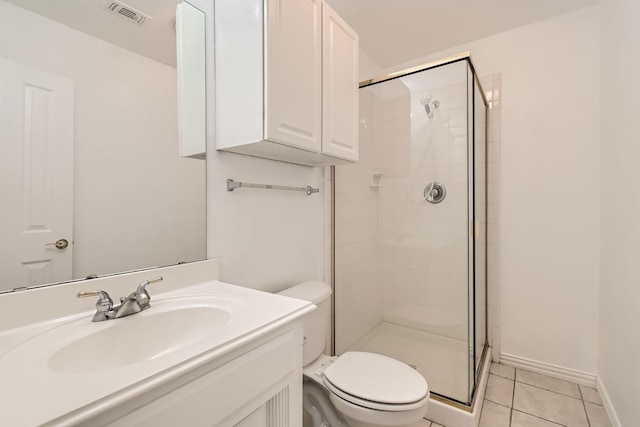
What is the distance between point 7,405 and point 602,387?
8.59 ft

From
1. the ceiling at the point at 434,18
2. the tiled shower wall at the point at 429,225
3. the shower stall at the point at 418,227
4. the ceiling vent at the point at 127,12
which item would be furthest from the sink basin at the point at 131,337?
the ceiling at the point at 434,18

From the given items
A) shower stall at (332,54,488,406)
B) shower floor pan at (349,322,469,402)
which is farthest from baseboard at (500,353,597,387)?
shower floor pan at (349,322,469,402)

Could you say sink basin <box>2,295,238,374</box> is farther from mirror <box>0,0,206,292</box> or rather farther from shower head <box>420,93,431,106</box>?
shower head <box>420,93,431,106</box>

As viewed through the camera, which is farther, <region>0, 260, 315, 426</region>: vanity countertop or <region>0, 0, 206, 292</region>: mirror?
<region>0, 0, 206, 292</region>: mirror

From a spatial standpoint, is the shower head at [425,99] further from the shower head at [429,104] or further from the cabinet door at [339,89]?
the cabinet door at [339,89]

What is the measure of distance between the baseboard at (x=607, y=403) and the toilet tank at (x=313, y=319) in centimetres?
154

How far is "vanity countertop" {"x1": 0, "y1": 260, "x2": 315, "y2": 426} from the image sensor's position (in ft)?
1.42

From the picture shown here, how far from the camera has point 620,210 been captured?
1.42 m

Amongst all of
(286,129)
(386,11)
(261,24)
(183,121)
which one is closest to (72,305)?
(183,121)

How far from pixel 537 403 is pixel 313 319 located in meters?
1.47

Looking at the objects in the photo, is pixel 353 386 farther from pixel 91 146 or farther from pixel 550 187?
pixel 550 187

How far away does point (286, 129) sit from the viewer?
3.63ft

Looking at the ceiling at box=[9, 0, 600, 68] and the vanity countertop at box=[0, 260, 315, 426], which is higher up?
→ the ceiling at box=[9, 0, 600, 68]

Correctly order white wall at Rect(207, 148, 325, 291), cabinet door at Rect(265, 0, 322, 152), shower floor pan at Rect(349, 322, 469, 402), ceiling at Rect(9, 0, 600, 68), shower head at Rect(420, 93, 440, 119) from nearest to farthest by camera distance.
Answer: ceiling at Rect(9, 0, 600, 68) < cabinet door at Rect(265, 0, 322, 152) < white wall at Rect(207, 148, 325, 291) < shower floor pan at Rect(349, 322, 469, 402) < shower head at Rect(420, 93, 440, 119)
